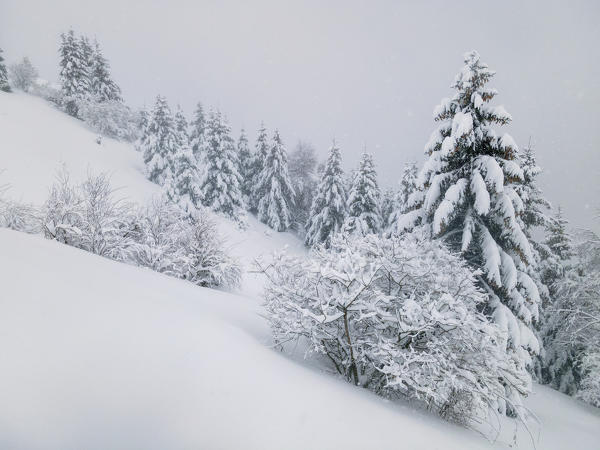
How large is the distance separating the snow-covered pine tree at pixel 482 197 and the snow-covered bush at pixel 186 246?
650cm

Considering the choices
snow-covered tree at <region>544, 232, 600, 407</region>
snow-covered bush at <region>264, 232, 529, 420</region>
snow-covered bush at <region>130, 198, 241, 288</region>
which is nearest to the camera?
snow-covered bush at <region>264, 232, 529, 420</region>

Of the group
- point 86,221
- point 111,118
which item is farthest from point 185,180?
point 86,221

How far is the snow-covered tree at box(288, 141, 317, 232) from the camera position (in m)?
37.6

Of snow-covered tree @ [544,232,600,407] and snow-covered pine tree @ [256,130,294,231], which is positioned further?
snow-covered pine tree @ [256,130,294,231]

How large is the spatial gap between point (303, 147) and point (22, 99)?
29.5 metres

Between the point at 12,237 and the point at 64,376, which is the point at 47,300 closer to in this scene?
the point at 64,376

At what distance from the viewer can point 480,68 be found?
881 cm

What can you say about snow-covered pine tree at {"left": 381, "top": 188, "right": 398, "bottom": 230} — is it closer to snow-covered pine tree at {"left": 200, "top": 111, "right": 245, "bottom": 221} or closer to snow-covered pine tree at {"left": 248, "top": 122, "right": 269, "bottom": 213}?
snow-covered pine tree at {"left": 248, "top": 122, "right": 269, "bottom": 213}

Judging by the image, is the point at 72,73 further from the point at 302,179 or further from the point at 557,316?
the point at 557,316

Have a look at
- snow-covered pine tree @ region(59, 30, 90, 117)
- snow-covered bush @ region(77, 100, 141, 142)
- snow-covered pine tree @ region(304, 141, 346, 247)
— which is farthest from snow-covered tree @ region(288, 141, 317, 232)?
snow-covered pine tree @ region(59, 30, 90, 117)

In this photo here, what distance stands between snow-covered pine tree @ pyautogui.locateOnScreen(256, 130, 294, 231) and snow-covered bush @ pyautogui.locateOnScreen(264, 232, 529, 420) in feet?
87.7

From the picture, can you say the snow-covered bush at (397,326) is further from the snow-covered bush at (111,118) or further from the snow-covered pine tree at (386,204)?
the snow-covered bush at (111,118)

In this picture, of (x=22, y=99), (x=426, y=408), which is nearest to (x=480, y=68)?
(x=426, y=408)

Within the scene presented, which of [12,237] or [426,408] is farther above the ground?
[12,237]
